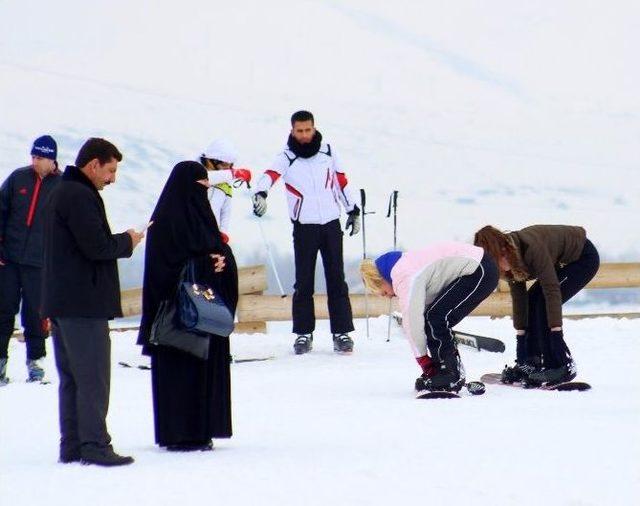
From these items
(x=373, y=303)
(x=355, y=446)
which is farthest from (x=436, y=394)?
(x=373, y=303)

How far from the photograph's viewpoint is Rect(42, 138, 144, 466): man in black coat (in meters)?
4.58

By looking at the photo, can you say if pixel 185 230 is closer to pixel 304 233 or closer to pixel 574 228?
pixel 574 228

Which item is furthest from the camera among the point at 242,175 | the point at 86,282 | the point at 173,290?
the point at 242,175

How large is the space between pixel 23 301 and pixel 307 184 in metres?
2.27

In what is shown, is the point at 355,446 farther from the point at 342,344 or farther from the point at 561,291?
the point at 342,344

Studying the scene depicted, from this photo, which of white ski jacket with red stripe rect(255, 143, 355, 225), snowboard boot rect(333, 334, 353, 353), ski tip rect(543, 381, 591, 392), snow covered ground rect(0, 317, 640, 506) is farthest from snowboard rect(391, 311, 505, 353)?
ski tip rect(543, 381, 591, 392)

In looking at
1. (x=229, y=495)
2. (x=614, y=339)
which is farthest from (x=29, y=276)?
(x=614, y=339)

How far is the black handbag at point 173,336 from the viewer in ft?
15.8

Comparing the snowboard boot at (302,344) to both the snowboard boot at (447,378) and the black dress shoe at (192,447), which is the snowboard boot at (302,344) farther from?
the black dress shoe at (192,447)

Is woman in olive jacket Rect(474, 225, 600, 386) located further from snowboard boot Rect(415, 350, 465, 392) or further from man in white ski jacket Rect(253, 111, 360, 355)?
man in white ski jacket Rect(253, 111, 360, 355)

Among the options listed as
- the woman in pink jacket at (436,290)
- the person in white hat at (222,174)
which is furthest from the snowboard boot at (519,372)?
the person in white hat at (222,174)

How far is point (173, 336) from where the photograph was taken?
4.82 metres

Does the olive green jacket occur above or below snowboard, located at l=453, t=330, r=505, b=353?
above

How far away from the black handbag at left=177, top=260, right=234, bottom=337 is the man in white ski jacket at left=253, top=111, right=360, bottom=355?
396 centimetres
